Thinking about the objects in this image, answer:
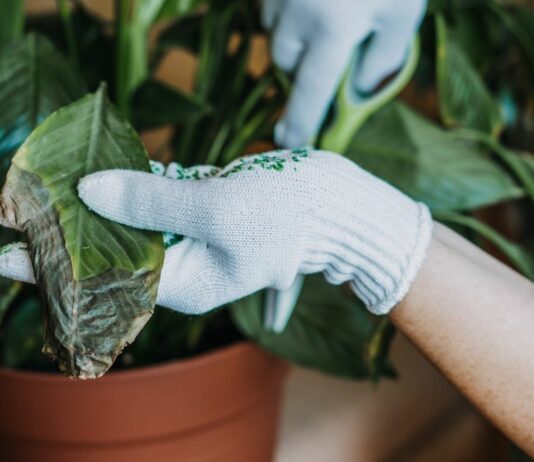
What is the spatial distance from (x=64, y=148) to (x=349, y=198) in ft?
0.53

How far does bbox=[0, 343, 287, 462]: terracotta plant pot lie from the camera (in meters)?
0.53

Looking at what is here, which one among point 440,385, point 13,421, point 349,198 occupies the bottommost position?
point 440,385

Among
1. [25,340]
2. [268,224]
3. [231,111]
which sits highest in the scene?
[268,224]

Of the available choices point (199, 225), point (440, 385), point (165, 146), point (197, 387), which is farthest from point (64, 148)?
point (440, 385)

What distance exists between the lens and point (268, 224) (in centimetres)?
38

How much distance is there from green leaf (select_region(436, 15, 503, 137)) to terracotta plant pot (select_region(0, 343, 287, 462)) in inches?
11.6

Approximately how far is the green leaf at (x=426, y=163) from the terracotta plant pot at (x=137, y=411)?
19 centimetres

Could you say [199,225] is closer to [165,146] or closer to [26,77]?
[26,77]

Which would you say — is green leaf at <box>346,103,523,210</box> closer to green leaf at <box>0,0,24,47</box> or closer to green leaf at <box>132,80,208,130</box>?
green leaf at <box>132,80,208,130</box>

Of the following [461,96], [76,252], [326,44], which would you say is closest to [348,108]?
[326,44]

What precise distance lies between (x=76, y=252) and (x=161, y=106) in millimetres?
250

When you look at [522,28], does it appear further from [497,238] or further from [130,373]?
[130,373]

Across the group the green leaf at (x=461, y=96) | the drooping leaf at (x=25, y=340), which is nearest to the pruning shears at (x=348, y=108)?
the green leaf at (x=461, y=96)

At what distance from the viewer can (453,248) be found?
0.45 metres
